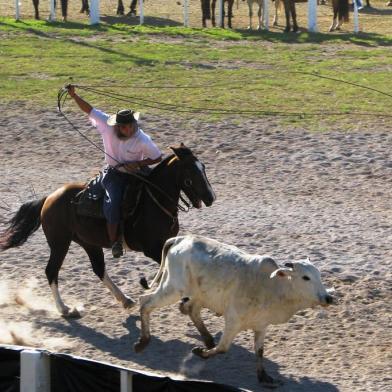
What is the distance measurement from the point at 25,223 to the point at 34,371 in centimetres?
306

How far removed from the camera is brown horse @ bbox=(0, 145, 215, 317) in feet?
33.7

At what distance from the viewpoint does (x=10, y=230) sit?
11.2 metres

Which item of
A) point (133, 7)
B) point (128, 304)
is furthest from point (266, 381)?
point (133, 7)

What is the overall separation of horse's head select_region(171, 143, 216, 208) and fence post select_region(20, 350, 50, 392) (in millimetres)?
2432

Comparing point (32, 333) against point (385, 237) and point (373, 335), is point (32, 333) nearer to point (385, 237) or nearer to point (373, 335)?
point (373, 335)

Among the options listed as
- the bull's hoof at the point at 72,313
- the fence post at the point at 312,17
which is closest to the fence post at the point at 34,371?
the bull's hoof at the point at 72,313

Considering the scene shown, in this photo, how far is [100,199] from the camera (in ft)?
34.7

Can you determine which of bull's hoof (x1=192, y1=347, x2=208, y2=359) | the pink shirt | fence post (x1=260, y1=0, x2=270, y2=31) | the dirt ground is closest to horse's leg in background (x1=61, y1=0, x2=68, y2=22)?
fence post (x1=260, y1=0, x2=270, y2=31)

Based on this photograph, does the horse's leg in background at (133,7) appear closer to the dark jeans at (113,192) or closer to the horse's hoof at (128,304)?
the dark jeans at (113,192)

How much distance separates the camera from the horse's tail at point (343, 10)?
27.0 meters

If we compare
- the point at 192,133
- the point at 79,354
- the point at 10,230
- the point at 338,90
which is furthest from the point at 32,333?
the point at 338,90

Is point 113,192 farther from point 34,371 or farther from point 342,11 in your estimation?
point 342,11

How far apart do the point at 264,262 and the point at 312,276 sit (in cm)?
47

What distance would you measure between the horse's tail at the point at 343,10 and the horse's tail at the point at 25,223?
17087 mm
